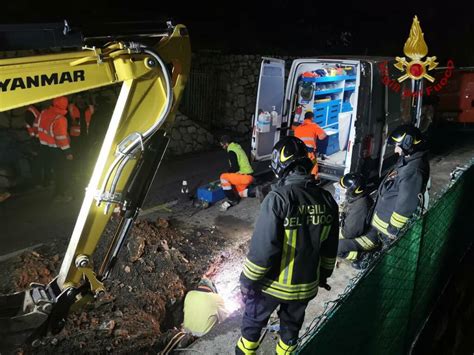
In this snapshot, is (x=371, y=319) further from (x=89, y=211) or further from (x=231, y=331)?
(x=89, y=211)

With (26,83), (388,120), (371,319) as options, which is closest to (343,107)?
(388,120)

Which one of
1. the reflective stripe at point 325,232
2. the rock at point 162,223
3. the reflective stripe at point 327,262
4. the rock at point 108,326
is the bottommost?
the rock at point 108,326

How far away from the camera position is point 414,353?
4012mm

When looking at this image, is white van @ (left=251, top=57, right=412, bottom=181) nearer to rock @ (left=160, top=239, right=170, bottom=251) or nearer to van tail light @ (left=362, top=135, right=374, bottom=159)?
van tail light @ (left=362, top=135, right=374, bottom=159)

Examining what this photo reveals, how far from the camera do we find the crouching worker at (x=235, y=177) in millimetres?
6930

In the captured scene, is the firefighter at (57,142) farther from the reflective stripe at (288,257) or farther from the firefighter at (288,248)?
the reflective stripe at (288,257)

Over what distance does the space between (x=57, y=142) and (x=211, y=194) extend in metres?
2.77

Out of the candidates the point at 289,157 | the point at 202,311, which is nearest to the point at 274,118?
the point at 202,311

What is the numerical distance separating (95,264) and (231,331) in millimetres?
1922

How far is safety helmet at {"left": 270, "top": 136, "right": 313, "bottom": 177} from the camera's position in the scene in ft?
9.60

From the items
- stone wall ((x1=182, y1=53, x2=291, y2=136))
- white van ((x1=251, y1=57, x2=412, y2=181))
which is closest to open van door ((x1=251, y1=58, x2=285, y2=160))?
white van ((x1=251, y1=57, x2=412, y2=181))

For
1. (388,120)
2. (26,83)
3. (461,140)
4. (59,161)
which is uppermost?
(26,83)

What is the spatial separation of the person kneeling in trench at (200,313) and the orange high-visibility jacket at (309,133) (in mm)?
3774

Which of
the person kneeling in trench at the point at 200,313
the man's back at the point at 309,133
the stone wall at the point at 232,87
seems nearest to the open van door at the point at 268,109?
the man's back at the point at 309,133
